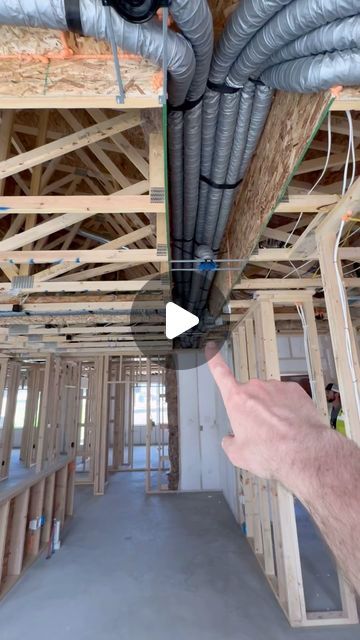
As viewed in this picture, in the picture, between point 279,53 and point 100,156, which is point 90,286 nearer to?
point 100,156

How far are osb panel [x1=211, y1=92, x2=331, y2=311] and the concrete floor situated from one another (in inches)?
113

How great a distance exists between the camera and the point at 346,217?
1952 millimetres

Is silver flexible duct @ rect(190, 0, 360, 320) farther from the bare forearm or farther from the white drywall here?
the white drywall

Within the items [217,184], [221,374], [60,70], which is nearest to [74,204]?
[60,70]

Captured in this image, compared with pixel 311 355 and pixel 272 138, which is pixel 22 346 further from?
pixel 272 138

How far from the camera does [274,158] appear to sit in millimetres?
1759

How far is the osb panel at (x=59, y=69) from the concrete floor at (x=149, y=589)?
11.6 ft

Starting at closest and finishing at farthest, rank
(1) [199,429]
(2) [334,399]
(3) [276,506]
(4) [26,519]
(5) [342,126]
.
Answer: (5) [342,126], (3) [276,506], (4) [26,519], (2) [334,399], (1) [199,429]

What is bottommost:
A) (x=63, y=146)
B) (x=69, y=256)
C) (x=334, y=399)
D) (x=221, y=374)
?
(x=221, y=374)

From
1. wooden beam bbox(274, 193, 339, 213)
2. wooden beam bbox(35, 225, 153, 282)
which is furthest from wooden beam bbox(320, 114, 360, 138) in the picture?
wooden beam bbox(35, 225, 153, 282)

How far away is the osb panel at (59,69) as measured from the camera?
1.35 m

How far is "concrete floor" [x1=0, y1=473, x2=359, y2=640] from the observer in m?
2.65

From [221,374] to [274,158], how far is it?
1.46 m

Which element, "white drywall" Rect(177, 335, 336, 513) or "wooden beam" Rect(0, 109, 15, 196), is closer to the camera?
"wooden beam" Rect(0, 109, 15, 196)
